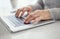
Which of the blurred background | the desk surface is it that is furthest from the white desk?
the blurred background

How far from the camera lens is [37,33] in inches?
31.4

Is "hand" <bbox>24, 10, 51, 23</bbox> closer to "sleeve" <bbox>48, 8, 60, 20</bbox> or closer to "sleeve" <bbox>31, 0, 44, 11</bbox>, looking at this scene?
"sleeve" <bbox>48, 8, 60, 20</bbox>

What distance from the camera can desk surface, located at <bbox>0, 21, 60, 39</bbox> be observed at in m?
0.75

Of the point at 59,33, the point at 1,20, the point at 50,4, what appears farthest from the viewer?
the point at 50,4

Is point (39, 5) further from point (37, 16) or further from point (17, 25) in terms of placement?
point (17, 25)

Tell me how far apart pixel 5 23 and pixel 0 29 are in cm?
7

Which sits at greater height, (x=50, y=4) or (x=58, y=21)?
(x=50, y=4)

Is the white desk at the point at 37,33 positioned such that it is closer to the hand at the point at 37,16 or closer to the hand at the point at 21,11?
the hand at the point at 37,16

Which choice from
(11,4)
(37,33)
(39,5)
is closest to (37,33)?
(37,33)

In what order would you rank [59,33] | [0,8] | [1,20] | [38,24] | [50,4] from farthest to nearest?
[0,8] < [50,4] < [1,20] < [38,24] < [59,33]

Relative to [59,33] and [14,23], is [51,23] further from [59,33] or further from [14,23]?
[14,23]

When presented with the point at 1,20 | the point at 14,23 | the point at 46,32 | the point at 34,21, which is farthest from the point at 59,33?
the point at 1,20

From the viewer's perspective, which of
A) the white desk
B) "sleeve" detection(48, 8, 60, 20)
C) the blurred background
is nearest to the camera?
the white desk

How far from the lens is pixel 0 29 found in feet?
2.90
